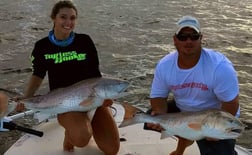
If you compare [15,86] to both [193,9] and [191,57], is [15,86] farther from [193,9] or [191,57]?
[193,9]

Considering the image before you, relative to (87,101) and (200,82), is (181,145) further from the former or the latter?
(87,101)

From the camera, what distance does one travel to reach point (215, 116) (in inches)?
152

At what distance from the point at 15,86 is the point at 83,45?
4.36 m

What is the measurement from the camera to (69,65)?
5.06 m

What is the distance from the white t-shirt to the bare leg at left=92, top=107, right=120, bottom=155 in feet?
2.48

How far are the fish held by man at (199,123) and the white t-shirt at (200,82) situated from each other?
302 mm

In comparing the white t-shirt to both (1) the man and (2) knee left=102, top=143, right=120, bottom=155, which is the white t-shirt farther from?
(2) knee left=102, top=143, right=120, bottom=155

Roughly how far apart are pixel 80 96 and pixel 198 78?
1103 mm

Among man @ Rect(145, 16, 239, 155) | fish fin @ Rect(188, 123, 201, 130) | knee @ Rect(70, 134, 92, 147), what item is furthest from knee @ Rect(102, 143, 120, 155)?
fish fin @ Rect(188, 123, 201, 130)

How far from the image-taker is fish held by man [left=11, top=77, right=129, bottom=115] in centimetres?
441

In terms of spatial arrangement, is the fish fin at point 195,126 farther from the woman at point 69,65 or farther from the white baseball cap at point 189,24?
the woman at point 69,65

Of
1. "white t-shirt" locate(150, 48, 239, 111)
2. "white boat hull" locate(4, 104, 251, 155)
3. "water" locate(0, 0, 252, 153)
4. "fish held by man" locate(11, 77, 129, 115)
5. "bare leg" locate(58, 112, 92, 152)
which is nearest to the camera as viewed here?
"white t-shirt" locate(150, 48, 239, 111)

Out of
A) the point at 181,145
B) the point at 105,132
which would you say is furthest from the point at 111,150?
the point at 181,145

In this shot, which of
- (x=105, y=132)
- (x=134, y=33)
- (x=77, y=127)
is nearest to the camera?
(x=77, y=127)
